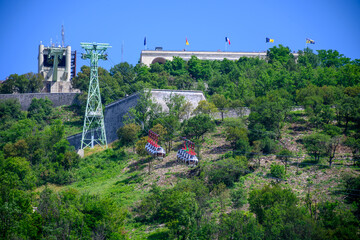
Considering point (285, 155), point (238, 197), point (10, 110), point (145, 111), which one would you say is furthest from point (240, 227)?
point (10, 110)

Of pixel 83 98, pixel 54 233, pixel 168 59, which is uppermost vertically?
pixel 168 59

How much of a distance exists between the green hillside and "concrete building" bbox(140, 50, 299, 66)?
1573cm

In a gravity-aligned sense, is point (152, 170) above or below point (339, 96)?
below

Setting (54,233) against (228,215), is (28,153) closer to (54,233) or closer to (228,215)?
(54,233)

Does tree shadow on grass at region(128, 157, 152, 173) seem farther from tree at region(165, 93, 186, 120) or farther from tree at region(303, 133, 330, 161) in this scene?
tree at region(303, 133, 330, 161)

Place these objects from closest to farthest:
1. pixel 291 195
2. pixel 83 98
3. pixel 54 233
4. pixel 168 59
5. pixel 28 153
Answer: pixel 54 233, pixel 291 195, pixel 28 153, pixel 83 98, pixel 168 59

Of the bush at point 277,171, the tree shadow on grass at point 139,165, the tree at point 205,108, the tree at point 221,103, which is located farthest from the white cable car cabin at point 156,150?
the tree at point 221,103

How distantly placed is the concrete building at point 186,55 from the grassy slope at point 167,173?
122 ft

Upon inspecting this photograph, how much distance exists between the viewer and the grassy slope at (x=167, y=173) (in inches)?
1837

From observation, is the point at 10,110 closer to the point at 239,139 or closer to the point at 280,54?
the point at 239,139

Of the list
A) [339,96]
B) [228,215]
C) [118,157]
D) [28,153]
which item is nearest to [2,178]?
[28,153]

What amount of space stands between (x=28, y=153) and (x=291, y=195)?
29999 millimetres

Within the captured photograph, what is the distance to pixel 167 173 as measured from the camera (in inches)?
2052

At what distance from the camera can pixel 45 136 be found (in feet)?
202
